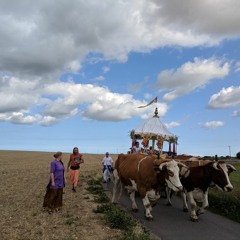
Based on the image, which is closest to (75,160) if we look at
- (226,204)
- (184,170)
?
(184,170)

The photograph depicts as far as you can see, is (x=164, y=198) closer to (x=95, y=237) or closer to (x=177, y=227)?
(x=177, y=227)

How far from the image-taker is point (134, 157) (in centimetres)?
1368

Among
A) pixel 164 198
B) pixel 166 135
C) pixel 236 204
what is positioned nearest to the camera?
pixel 236 204

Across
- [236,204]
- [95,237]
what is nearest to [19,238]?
[95,237]

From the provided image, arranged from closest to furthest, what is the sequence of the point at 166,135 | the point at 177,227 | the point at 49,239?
the point at 49,239, the point at 177,227, the point at 166,135

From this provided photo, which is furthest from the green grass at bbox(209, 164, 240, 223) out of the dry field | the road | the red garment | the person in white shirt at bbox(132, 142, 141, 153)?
the person in white shirt at bbox(132, 142, 141, 153)

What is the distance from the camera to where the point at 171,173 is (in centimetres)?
1126

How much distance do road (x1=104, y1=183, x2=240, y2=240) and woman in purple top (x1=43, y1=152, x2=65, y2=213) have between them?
2.29 meters

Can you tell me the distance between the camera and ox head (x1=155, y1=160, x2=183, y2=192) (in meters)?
11.1

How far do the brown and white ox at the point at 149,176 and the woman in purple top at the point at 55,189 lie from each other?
221cm

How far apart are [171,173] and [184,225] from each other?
145cm

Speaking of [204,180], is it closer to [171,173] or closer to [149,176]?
[171,173]

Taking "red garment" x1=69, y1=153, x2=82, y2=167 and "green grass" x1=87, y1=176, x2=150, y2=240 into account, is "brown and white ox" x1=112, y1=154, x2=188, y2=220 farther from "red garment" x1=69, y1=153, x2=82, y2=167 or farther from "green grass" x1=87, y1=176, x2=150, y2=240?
"red garment" x1=69, y1=153, x2=82, y2=167

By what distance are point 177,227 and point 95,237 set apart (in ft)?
8.89
